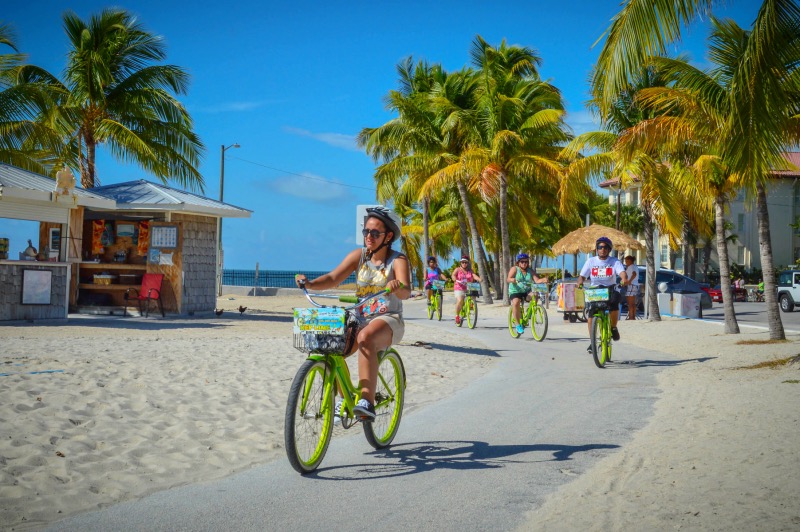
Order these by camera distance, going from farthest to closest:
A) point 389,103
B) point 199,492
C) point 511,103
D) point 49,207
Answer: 1. point 389,103
2. point 511,103
3. point 49,207
4. point 199,492

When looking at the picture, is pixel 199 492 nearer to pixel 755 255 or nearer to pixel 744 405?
pixel 744 405

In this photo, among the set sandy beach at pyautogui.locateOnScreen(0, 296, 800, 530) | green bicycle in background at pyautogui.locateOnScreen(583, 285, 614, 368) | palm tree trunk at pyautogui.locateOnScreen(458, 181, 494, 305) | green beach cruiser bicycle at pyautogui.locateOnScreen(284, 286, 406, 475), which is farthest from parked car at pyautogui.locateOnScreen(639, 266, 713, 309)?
green beach cruiser bicycle at pyautogui.locateOnScreen(284, 286, 406, 475)

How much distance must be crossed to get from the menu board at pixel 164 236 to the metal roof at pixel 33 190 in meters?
1.49

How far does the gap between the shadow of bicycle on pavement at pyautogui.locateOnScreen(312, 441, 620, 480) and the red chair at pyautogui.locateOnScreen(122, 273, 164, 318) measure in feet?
51.4

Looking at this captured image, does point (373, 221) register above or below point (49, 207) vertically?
below

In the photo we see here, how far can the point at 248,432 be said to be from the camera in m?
6.82

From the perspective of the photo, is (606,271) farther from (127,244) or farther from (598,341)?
(127,244)

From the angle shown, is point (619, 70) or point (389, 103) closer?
point (619, 70)

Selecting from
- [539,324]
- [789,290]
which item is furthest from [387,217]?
[789,290]

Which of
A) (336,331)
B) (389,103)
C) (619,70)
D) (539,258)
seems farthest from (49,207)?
(539,258)

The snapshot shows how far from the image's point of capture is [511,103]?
30.6 meters

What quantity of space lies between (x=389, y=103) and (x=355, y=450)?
2861 centimetres

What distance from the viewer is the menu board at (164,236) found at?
20.8 meters

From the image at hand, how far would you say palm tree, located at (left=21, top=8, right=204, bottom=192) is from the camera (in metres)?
24.3
